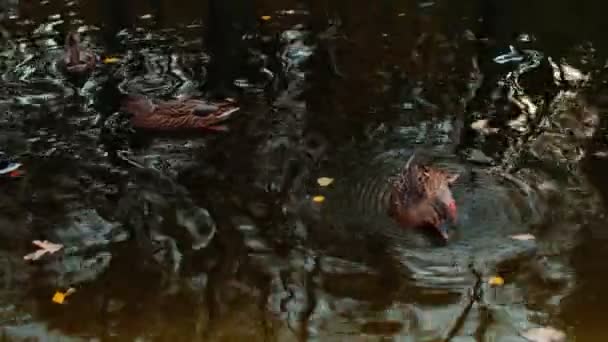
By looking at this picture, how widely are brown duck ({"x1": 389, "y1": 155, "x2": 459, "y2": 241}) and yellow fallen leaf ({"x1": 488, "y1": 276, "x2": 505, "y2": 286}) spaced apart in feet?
1.74

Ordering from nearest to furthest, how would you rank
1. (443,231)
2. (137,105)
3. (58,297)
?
(58,297)
(443,231)
(137,105)

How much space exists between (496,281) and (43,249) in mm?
3537

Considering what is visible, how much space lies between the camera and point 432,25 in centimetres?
1077

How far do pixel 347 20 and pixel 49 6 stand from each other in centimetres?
514

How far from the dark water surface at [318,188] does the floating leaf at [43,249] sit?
7 centimetres

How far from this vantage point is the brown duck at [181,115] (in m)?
7.98

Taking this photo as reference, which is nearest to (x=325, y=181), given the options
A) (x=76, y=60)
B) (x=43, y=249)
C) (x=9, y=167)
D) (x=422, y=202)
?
(x=422, y=202)

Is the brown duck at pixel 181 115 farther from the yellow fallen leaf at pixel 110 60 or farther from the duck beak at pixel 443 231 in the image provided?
the duck beak at pixel 443 231

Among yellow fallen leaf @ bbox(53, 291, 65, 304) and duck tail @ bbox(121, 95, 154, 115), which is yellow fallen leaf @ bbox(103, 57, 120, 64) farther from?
yellow fallen leaf @ bbox(53, 291, 65, 304)

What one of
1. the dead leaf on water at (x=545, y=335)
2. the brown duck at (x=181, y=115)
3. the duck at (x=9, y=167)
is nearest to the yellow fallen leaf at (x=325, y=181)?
the brown duck at (x=181, y=115)

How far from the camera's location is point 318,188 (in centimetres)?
675

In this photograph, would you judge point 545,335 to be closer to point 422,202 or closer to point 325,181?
point 422,202

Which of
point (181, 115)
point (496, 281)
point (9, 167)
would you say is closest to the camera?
point (496, 281)

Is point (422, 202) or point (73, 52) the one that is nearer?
point (422, 202)
